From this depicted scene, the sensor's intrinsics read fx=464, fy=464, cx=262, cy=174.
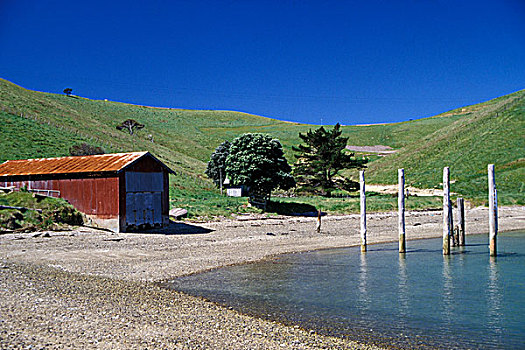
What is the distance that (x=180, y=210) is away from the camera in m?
35.2

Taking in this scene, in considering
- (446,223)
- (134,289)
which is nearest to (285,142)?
(446,223)

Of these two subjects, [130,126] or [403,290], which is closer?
[403,290]

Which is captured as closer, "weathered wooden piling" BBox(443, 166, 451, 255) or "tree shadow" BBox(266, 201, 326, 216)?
"weathered wooden piling" BBox(443, 166, 451, 255)

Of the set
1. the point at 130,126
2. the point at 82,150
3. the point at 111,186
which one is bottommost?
the point at 111,186

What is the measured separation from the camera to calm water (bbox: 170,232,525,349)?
11.3 metres

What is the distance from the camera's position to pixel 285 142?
396 feet

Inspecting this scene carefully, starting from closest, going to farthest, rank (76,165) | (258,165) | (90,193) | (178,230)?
1. (90,193)
2. (178,230)
3. (76,165)
4. (258,165)

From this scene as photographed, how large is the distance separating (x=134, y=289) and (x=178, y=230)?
1561 centimetres

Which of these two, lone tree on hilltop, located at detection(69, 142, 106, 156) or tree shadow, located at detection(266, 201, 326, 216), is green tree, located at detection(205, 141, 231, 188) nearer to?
lone tree on hilltop, located at detection(69, 142, 106, 156)

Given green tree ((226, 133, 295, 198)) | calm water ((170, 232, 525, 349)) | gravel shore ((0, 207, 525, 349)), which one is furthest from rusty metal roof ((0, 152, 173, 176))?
calm water ((170, 232, 525, 349))

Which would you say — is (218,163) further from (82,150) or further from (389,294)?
(389,294)

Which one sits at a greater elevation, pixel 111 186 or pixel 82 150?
pixel 82 150

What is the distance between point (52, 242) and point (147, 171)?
8.62m

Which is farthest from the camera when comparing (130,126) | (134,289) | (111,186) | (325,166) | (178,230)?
(130,126)
